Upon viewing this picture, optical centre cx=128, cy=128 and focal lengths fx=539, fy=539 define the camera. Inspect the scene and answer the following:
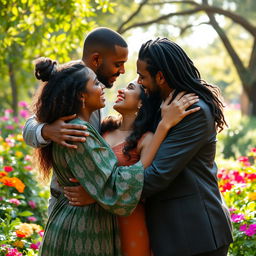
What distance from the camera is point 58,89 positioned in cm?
295

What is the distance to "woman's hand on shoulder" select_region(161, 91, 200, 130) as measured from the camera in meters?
2.89

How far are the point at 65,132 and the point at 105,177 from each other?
324 millimetres

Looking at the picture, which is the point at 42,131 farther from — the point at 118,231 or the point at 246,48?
the point at 246,48

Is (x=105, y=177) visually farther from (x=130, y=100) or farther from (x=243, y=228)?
(x=243, y=228)

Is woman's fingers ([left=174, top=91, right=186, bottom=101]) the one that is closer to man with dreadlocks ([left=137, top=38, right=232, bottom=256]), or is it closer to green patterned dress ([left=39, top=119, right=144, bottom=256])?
man with dreadlocks ([left=137, top=38, right=232, bottom=256])

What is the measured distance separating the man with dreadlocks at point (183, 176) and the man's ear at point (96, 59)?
77 cm

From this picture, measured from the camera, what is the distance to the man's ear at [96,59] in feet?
12.4

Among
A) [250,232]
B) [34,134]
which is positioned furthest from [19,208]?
[34,134]

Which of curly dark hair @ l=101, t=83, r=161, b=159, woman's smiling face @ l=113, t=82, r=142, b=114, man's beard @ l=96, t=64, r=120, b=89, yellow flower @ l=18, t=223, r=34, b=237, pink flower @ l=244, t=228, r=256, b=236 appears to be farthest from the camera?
yellow flower @ l=18, t=223, r=34, b=237

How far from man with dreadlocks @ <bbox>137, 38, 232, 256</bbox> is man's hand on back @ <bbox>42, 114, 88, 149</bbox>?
408 millimetres

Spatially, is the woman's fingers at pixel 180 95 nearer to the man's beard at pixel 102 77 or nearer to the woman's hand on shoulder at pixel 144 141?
the woman's hand on shoulder at pixel 144 141

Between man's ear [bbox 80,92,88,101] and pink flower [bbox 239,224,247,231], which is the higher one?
man's ear [bbox 80,92,88,101]

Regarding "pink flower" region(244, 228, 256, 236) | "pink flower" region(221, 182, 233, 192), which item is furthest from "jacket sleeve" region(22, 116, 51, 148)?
"pink flower" region(221, 182, 233, 192)

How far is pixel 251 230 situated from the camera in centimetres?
409
